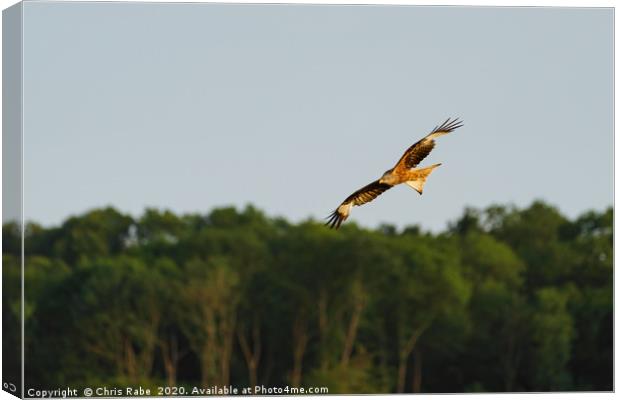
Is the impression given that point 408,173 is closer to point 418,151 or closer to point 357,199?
point 418,151

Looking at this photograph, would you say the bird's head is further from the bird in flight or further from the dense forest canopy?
the dense forest canopy

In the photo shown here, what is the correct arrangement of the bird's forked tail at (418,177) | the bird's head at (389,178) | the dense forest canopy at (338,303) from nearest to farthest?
the bird's forked tail at (418,177)
the bird's head at (389,178)
the dense forest canopy at (338,303)

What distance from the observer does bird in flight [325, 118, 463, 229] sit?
42.7ft

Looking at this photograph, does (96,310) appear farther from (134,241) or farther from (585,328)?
(585,328)

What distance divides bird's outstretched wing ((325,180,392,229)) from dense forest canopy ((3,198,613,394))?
11.1 meters

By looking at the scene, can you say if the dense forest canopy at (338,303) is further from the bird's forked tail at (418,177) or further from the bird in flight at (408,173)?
the bird's forked tail at (418,177)

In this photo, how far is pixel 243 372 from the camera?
26500mm

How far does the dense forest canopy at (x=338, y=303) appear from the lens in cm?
2586

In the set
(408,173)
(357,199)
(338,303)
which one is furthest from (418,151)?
(338,303)

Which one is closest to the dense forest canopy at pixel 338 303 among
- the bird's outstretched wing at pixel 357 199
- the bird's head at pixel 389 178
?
the bird's outstretched wing at pixel 357 199

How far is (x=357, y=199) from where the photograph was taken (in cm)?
1344

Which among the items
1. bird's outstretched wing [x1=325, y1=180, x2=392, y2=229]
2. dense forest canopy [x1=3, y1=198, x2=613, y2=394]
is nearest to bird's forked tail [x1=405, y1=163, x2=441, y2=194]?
bird's outstretched wing [x1=325, y1=180, x2=392, y2=229]

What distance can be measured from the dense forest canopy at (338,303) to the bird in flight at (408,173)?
11258 millimetres

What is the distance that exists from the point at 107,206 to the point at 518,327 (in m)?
6.99
